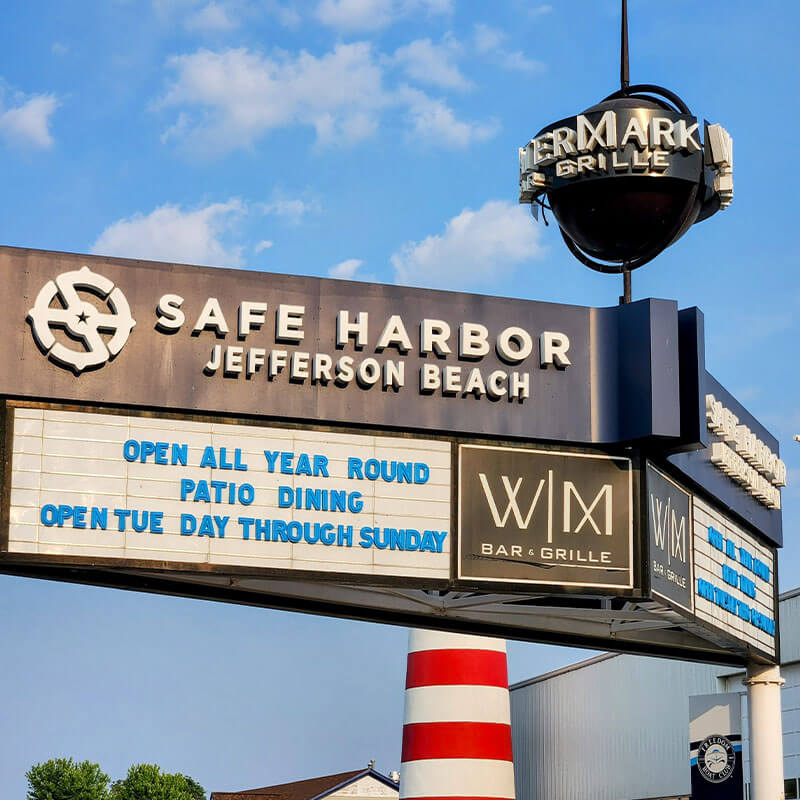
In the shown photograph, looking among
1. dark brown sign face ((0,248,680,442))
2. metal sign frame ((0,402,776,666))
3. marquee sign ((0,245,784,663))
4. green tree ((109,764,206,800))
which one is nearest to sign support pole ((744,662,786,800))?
metal sign frame ((0,402,776,666))

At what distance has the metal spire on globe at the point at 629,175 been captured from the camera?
2358 centimetres

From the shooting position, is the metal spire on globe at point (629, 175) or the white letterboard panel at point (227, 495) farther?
the metal spire on globe at point (629, 175)

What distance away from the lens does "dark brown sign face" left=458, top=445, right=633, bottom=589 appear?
21562 mm

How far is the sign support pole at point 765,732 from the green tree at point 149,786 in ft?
262

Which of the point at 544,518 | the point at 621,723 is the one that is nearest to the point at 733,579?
the point at 544,518

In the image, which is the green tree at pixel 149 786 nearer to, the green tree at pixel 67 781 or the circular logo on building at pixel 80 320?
the green tree at pixel 67 781

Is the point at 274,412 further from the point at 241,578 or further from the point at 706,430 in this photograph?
the point at 706,430

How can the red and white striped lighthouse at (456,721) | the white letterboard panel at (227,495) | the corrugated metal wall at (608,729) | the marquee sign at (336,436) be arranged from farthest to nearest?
the corrugated metal wall at (608,729) < the red and white striped lighthouse at (456,721) < the marquee sign at (336,436) < the white letterboard panel at (227,495)

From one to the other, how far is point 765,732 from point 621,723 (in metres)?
22.5

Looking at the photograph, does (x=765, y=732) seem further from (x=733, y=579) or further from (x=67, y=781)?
(x=67, y=781)

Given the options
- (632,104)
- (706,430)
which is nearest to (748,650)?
(706,430)

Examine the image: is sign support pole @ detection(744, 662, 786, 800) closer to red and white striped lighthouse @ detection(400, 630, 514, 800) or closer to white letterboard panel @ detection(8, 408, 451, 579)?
white letterboard panel @ detection(8, 408, 451, 579)

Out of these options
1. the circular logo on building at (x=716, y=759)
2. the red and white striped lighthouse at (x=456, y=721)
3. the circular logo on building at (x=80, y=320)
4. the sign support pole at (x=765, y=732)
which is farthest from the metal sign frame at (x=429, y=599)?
the red and white striped lighthouse at (x=456, y=721)

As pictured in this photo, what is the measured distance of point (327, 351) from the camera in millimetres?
21469
